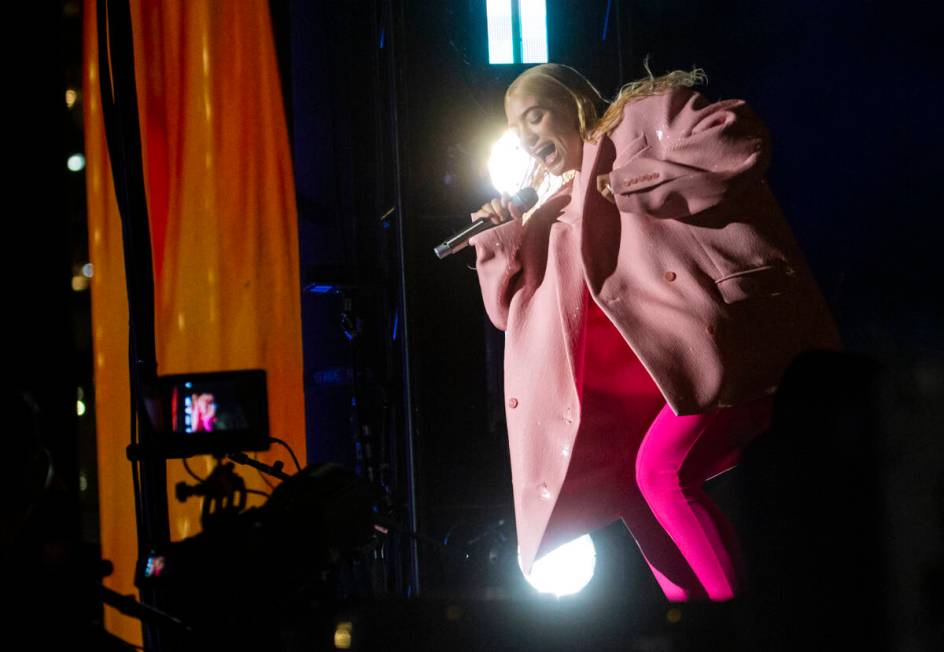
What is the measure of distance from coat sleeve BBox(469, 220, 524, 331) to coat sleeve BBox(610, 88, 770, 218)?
43 centimetres

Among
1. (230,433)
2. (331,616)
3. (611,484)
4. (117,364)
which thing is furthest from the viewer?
(117,364)

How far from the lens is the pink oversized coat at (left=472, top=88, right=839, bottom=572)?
1837mm

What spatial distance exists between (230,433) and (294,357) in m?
1.55

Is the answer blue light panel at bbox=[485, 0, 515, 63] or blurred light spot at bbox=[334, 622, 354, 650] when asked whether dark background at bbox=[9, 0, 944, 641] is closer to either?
blue light panel at bbox=[485, 0, 515, 63]

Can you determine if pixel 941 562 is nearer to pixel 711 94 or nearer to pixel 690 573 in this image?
pixel 690 573

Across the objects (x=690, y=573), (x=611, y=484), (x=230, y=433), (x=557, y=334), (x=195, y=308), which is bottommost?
(x=690, y=573)

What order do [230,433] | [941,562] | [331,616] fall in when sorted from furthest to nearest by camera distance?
[941,562], [230,433], [331,616]

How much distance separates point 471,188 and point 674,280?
111 centimetres

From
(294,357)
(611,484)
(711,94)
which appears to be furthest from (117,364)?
(711,94)

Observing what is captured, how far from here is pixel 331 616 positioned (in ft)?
3.79

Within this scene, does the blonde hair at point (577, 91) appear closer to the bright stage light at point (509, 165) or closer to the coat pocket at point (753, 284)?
the bright stage light at point (509, 165)

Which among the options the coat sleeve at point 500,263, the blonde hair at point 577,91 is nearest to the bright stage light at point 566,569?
the coat sleeve at point 500,263

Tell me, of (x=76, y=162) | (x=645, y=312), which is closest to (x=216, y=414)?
(x=645, y=312)

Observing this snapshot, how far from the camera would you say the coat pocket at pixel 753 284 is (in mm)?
1836
